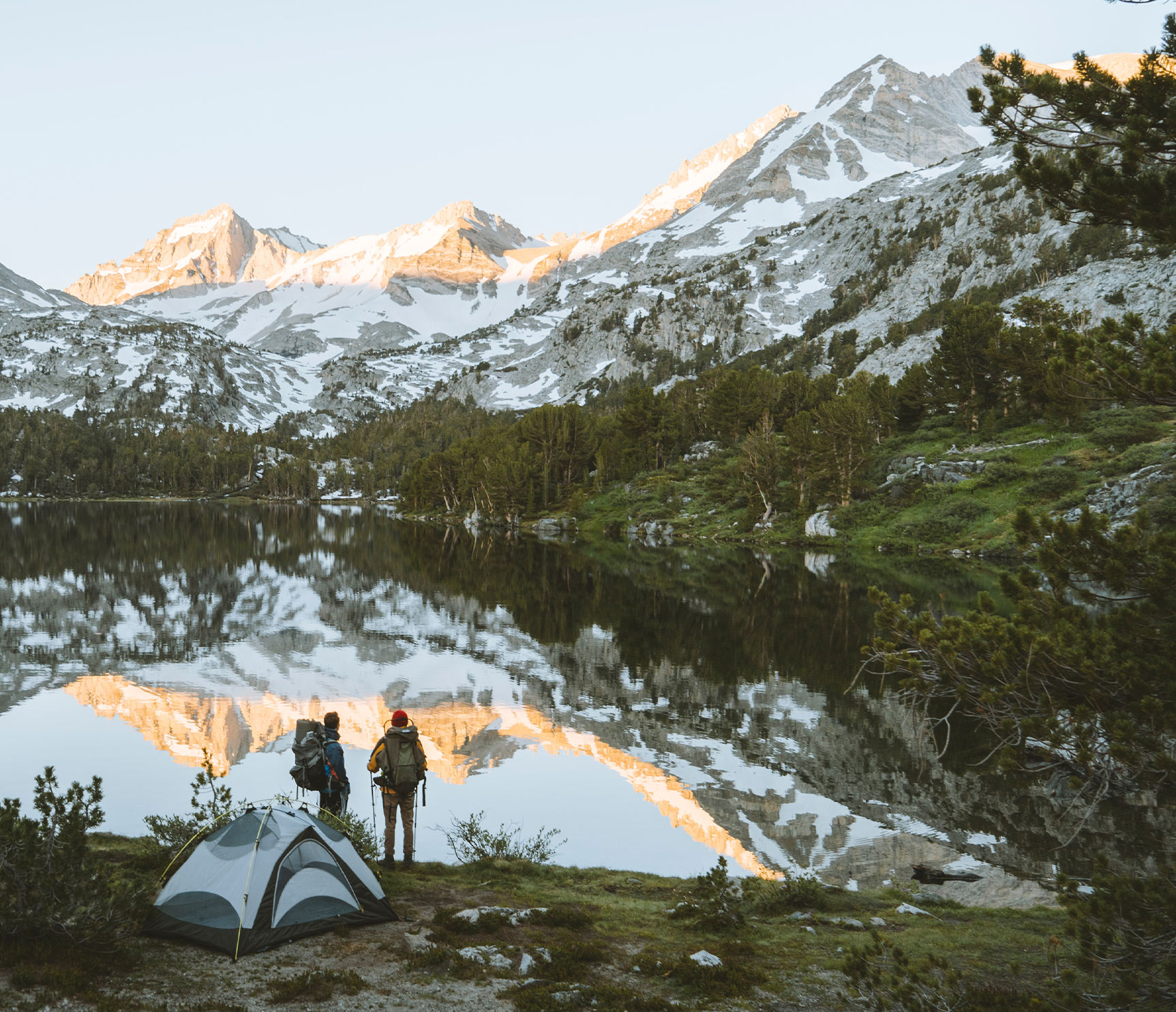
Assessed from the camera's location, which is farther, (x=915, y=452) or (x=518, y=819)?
(x=915, y=452)

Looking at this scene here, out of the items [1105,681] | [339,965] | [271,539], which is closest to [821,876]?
[1105,681]

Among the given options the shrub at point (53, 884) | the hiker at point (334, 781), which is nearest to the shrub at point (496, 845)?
the hiker at point (334, 781)

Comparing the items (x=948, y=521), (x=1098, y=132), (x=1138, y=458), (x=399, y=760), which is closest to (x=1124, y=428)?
(x=1138, y=458)

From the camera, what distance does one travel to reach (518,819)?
16.9 metres

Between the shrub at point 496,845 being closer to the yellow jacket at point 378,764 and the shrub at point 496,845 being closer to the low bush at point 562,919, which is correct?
the yellow jacket at point 378,764

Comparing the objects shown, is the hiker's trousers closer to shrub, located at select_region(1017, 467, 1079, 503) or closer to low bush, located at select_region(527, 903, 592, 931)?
low bush, located at select_region(527, 903, 592, 931)

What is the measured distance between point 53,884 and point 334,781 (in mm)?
5528

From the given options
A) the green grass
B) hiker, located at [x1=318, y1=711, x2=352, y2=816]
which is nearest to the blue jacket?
hiker, located at [x1=318, y1=711, x2=352, y2=816]

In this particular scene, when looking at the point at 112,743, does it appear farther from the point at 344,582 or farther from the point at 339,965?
the point at 344,582

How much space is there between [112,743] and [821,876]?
1916cm

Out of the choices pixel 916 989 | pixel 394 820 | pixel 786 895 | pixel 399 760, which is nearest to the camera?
pixel 916 989

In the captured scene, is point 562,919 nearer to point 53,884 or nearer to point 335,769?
point 335,769

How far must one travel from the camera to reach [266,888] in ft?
33.8

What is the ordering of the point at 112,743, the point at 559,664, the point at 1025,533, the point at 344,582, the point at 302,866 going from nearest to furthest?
1. the point at 1025,533
2. the point at 302,866
3. the point at 112,743
4. the point at 559,664
5. the point at 344,582
